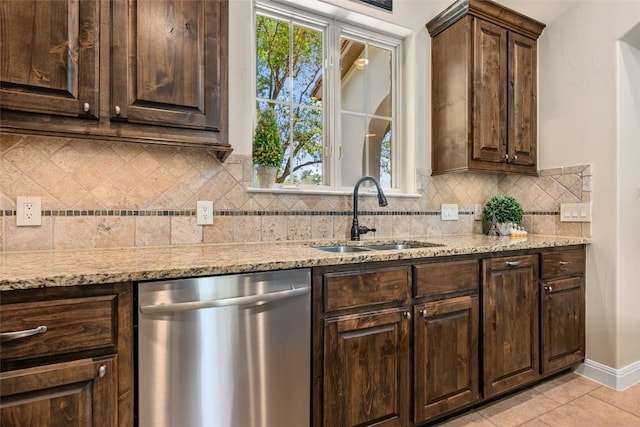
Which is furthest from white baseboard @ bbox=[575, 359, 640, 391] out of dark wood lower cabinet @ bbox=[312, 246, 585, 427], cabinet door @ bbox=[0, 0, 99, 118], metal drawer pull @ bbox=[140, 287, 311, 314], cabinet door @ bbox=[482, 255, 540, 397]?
cabinet door @ bbox=[0, 0, 99, 118]

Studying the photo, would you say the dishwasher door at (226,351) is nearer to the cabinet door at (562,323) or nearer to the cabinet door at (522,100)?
the cabinet door at (562,323)

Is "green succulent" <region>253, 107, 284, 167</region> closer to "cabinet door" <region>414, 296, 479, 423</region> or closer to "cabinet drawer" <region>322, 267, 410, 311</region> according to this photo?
"cabinet drawer" <region>322, 267, 410, 311</region>

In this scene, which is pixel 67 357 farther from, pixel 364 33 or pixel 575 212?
pixel 575 212

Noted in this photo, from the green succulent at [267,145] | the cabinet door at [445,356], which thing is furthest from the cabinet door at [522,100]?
the green succulent at [267,145]

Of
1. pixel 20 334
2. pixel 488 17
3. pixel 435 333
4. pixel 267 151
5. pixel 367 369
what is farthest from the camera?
pixel 488 17

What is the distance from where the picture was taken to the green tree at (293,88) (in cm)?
219

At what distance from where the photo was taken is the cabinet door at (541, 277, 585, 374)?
2168mm

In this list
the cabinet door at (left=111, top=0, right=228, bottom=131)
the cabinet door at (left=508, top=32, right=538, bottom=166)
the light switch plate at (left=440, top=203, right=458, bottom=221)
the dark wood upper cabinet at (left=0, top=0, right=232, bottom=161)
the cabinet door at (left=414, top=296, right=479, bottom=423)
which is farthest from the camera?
the light switch plate at (left=440, top=203, right=458, bottom=221)

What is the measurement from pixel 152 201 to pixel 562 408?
8.37 feet

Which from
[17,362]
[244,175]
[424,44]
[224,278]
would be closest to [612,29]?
[424,44]

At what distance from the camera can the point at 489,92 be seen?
238 cm

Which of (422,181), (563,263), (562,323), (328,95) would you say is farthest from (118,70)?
(562,323)

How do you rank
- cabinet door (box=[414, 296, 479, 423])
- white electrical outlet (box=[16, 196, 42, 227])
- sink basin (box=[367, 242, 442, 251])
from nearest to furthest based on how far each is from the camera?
1. white electrical outlet (box=[16, 196, 42, 227])
2. cabinet door (box=[414, 296, 479, 423])
3. sink basin (box=[367, 242, 442, 251])

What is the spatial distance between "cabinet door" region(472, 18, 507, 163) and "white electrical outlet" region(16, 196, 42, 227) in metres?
2.44
